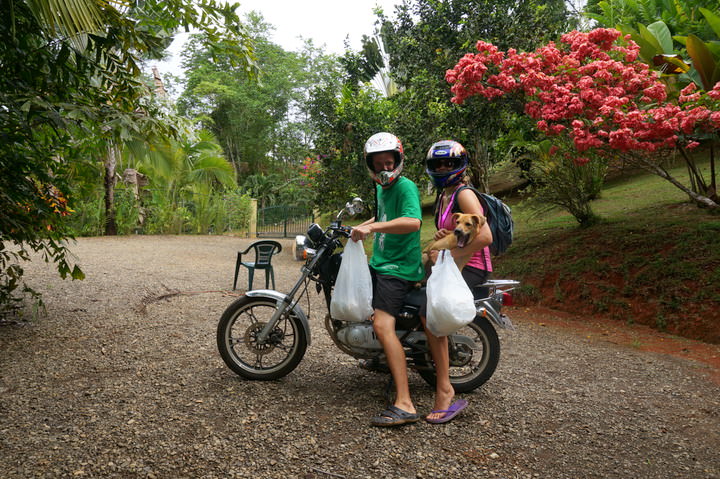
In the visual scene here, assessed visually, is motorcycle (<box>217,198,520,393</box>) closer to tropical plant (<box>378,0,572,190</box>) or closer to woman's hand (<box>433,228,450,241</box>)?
woman's hand (<box>433,228,450,241</box>)

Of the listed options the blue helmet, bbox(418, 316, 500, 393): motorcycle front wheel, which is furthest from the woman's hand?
bbox(418, 316, 500, 393): motorcycle front wheel

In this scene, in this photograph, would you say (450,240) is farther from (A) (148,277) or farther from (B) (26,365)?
(A) (148,277)

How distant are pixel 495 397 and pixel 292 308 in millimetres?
1611

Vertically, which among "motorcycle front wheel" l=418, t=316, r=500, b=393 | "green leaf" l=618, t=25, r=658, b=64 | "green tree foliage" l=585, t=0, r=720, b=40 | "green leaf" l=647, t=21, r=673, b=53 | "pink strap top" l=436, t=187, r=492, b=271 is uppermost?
"green tree foliage" l=585, t=0, r=720, b=40

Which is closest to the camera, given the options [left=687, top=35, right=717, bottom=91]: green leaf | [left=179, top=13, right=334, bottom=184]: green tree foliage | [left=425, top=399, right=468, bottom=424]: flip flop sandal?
[left=425, top=399, right=468, bottom=424]: flip flop sandal

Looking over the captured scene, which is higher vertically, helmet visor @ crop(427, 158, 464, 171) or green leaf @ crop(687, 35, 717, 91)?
→ green leaf @ crop(687, 35, 717, 91)

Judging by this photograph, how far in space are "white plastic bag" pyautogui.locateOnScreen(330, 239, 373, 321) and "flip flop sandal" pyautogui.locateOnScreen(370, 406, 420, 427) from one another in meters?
0.59

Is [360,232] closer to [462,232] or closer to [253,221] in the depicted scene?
[462,232]

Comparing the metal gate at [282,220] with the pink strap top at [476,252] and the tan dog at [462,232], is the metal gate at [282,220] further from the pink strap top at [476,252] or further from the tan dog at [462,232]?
the tan dog at [462,232]

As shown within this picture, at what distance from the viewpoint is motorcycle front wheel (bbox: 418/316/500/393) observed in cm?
360

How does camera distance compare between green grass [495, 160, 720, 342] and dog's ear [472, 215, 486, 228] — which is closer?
dog's ear [472, 215, 486, 228]

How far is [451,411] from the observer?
3314 millimetres

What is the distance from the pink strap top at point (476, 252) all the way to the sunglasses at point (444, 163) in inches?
6.6

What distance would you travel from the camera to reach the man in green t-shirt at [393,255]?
10.5 ft
